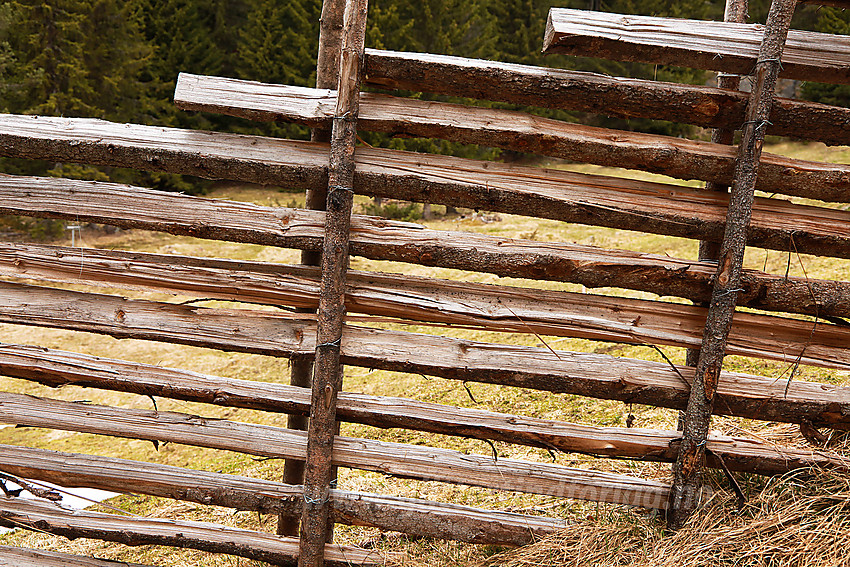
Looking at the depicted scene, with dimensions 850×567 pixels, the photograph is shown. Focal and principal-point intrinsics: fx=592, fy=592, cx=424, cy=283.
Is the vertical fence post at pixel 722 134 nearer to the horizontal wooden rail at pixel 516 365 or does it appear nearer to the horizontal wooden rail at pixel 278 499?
the horizontal wooden rail at pixel 516 365

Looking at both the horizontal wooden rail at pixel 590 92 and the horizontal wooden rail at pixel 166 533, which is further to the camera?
the horizontal wooden rail at pixel 166 533

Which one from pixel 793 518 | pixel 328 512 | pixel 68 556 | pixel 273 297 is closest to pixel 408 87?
pixel 273 297

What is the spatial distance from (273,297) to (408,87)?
1.22 meters

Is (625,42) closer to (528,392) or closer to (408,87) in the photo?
(408,87)

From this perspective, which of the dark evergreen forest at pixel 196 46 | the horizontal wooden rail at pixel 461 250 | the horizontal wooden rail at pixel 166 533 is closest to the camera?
the horizontal wooden rail at pixel 461 250

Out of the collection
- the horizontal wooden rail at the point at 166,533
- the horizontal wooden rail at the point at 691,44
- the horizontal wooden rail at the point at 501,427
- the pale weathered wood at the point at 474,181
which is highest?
the horizontal wooden rail at the point at 691,44

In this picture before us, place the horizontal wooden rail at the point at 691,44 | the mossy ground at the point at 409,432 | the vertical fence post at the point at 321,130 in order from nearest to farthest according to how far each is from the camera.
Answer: the horizontal wooden rail at the point at 691,44
the vertical fence post at the point at 321,130
the mossy ground at the point at 409,432

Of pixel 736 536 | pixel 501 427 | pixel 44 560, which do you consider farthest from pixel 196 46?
pixel 736 536

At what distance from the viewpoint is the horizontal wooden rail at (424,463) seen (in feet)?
9.87

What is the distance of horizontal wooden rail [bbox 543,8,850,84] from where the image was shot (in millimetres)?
2604

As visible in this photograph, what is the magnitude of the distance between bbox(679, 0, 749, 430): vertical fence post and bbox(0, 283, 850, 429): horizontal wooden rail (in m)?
0.21

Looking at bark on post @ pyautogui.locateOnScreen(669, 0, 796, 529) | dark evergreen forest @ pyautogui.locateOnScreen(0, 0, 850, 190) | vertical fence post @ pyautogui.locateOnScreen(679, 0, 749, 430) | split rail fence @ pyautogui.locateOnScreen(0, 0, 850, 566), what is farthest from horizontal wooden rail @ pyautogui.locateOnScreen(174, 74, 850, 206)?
dark evergreen forest @ pyautogui.locateOnScreen(0, 0, 850, 190)

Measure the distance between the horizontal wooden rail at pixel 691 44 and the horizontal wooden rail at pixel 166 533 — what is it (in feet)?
8.92

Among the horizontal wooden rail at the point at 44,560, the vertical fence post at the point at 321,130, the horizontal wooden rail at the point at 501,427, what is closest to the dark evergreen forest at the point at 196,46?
the vertical fence post at the point at 321,130
